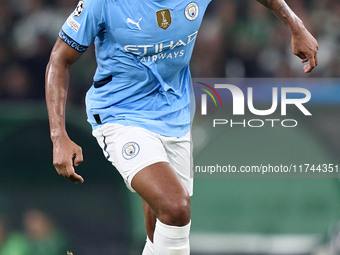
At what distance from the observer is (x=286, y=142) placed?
4.24 metres

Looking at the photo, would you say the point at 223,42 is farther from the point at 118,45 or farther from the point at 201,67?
the point at 118,45

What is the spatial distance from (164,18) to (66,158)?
2.79 feet

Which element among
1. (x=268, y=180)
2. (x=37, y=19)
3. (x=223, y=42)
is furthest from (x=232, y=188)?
(x=37, y=19)

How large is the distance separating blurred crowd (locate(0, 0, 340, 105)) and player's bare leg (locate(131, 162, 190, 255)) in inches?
86.8

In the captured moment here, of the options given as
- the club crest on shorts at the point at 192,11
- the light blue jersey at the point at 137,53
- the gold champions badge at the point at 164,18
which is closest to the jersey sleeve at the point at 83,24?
the light blue jersey at the point at 137,53

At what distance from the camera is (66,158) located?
2264mm

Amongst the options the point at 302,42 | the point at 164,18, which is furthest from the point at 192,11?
the point at 302,42

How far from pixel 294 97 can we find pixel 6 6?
3.06 meters

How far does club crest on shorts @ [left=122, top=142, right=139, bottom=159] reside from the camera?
2457 mm

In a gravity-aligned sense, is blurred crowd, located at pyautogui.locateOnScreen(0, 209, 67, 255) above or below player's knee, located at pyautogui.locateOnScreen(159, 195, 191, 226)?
below

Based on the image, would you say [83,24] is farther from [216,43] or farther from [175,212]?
[216,43]

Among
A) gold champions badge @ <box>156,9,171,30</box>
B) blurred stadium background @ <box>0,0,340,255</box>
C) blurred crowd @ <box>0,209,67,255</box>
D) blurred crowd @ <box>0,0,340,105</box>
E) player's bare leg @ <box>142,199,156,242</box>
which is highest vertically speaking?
gold champions badge @ <box>156,9,171,30</box>

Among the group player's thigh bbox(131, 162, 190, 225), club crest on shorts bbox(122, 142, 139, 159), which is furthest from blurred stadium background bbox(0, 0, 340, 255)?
player's thigh bbox(131, 162, 190, 225)

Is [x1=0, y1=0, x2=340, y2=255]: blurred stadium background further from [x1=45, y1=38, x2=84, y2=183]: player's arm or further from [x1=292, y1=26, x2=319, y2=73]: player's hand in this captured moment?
[x1=45, y1=38, x2=84, y2=183]: player's arm
